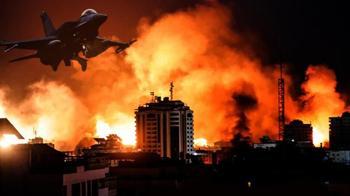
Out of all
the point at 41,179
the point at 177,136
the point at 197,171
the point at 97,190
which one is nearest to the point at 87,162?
the point at 97,190

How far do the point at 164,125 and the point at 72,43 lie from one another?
323 ft

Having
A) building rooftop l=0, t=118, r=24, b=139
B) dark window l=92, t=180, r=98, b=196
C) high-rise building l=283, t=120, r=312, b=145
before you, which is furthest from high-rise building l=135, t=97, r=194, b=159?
building rooftop l=0, t=118, r=24, b=139

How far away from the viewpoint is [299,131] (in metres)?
170

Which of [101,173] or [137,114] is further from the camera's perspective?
[137,114]

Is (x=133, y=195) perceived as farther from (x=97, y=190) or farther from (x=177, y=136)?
(x=177, y=136)

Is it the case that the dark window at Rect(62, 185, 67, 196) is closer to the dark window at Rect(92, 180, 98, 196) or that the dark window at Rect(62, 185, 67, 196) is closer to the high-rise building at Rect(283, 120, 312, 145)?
the dark window at Rect(92, 180, 98, 196)

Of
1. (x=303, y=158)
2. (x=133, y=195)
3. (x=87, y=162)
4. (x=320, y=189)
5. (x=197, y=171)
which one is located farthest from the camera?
(x=303, y=158)

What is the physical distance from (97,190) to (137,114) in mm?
118328

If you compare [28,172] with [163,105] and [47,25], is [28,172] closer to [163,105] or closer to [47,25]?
[47,25]

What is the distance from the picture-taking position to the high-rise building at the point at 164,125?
6289 inches

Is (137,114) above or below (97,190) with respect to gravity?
above

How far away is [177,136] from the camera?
16225 cm

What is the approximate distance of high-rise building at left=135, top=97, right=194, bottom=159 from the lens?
159750mm

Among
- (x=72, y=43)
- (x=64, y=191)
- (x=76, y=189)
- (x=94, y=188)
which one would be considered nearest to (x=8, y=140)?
(x=76, y=189)
